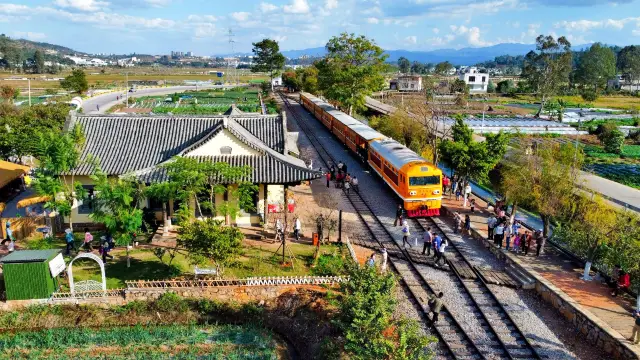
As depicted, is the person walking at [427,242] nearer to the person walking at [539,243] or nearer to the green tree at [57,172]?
the person walking at [539,243]

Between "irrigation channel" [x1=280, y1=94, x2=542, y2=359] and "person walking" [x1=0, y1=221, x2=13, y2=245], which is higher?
"person walking" [x1=0, y1=221, x2=13, y2=245]

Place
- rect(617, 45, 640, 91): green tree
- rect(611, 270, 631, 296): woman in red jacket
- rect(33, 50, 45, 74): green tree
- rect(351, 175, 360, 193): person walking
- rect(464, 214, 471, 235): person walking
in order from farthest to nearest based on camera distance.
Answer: rect(33, 50, 45, 74): green tree
rect(617, 45, 640, 91): green tree
rect(351, 175, 360, 193): person walking
rect(464, 214, 471, 235): person walking
rect(611, 270, 631, 296): woman in red jacket

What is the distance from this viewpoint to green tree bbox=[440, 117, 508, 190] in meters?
25.6

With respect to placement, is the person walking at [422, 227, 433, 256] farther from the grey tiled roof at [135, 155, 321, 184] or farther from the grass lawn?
the grey tiled roof at [135, 155, 321, 184]

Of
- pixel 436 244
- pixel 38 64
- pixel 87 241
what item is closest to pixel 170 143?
pixel 87 241

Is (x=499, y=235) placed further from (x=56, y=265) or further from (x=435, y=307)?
(x=56, y=265)

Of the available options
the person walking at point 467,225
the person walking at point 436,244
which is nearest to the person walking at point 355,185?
the person walking at point 467,225

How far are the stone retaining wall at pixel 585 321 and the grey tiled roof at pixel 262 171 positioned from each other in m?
9.50

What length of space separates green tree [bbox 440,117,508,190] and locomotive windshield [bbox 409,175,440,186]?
207 centimetres

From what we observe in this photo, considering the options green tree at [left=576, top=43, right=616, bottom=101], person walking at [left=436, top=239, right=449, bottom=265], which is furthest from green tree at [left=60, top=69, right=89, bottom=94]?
green tree at [left=576, top=43, right=616, bottom=101]

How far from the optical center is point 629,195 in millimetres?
32469

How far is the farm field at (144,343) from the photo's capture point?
14281mm

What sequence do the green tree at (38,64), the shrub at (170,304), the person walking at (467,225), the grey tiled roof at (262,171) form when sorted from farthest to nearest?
the green tree at (38,64)
the person walking at (467,225)
the grey tiled roof at (262,171)
the shrub at (170,304)

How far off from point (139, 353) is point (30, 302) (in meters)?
5.06
